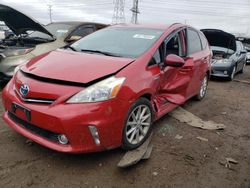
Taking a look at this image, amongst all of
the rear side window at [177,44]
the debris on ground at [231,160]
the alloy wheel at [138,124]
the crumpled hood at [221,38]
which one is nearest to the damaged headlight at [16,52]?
the rear side window at [177,44]

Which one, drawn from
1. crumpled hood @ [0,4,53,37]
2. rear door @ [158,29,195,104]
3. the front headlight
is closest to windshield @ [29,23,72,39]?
crumpled hood @ [0,4,53,37]

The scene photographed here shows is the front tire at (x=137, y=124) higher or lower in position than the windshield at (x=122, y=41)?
lower

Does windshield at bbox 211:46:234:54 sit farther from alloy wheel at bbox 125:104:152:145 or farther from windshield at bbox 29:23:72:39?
alloy wheel at bbox 125:104:152:145

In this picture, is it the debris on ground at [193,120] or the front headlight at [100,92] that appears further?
the debris on ground at [193,120]

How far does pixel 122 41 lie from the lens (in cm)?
379

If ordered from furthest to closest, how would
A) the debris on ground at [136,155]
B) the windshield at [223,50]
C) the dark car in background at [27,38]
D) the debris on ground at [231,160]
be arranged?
the windshield at [223,50] < the dark car in background at [27,38] < the debris on ground at [231,160] < the debris on ground at [136,155]

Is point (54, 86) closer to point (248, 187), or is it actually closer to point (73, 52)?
point (73, 52)

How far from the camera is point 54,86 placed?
267cm

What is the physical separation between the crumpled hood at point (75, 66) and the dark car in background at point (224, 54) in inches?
236

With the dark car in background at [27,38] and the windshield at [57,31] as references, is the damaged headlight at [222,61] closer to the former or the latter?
the dark car in background at [27,38]

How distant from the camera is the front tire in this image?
2.95m

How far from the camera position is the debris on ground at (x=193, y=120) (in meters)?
4.17

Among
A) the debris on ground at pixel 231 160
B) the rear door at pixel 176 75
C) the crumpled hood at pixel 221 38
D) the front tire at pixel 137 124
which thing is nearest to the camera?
the front tire at pixel 137 124

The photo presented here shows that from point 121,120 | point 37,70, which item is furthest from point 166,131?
point 37,70
